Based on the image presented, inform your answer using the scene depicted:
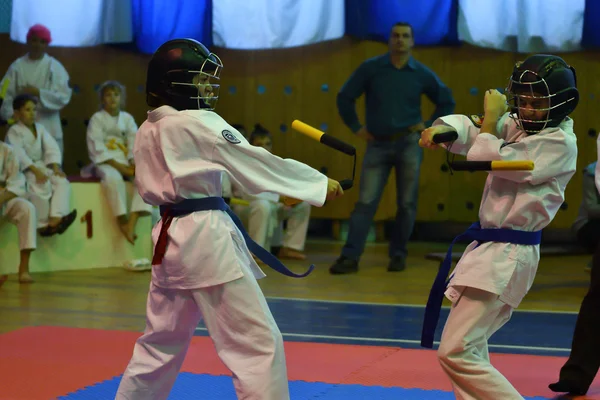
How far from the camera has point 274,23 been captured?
9.43 m

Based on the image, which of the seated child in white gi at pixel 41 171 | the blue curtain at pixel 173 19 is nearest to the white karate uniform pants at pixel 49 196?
the seated child in white gi at pixel 41 171

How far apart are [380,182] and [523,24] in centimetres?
264

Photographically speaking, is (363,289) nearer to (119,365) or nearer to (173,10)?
(119,365)

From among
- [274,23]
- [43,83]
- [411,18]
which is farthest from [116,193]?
[411,18]

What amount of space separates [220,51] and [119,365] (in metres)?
6.03

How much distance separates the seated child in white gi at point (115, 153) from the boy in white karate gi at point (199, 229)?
16.2 feet

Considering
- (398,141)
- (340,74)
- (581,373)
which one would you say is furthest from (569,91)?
(340,74)

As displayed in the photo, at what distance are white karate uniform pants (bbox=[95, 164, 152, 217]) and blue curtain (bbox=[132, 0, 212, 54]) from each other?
7.06ft

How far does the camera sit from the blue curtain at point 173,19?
949 centimetres

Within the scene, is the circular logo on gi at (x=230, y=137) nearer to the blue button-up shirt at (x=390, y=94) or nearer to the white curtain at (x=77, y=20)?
the blue button-up shirt at (x=390, y=94)

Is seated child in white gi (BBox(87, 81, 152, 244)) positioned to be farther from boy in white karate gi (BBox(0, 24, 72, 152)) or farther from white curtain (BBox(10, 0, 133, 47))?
white curtain (BBox(10, 0, 133, 47))

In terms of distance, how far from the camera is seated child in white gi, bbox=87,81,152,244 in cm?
787

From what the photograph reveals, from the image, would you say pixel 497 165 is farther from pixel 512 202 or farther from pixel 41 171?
pixel 41 171

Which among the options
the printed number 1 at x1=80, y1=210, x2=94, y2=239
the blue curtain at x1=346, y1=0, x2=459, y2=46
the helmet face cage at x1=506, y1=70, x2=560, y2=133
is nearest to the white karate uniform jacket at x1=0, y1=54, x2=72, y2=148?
the printed number 1 at x1=80, y1=210, x2=94, y2=239
